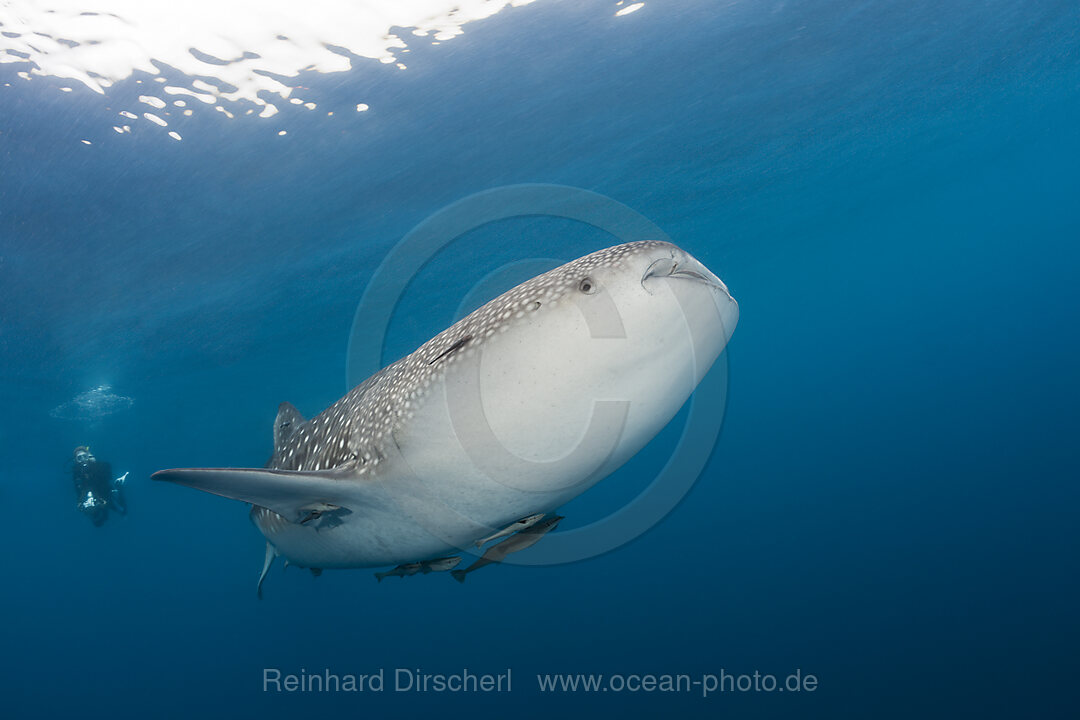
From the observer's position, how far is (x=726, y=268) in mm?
38781

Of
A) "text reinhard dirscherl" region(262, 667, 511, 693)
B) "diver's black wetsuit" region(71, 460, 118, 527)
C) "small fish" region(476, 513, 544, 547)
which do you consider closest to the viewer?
"small fish" region(476, 513, 544, 547)

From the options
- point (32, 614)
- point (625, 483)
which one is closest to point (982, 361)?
point (625, 483)

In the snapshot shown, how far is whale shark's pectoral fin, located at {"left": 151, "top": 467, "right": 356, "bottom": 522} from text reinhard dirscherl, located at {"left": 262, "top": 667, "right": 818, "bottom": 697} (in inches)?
367

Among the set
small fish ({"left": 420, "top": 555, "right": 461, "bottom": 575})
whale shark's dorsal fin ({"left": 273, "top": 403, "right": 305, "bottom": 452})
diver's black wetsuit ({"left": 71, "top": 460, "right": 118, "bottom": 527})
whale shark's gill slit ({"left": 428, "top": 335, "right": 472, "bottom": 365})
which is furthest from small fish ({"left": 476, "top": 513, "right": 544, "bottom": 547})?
diver's black wetsuit ({"left": 71, "top": 460, "right": 118, "bottom": 527})

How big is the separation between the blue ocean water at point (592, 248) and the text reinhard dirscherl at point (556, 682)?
0.22 meters

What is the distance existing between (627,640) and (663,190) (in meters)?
16.1

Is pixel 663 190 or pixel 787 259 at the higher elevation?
pixel 787 259

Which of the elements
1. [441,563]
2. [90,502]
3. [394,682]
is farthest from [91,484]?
[441,563]

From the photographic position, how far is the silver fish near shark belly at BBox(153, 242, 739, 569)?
202 centimetres

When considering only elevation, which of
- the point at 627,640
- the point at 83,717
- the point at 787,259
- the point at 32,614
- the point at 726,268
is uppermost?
the point at 787,259

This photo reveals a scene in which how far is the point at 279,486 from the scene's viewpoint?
8.48 ft

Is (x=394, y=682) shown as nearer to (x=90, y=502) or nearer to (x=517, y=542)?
(x=517, y=542)

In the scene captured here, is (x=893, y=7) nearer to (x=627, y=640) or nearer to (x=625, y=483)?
(x=627, y=640)

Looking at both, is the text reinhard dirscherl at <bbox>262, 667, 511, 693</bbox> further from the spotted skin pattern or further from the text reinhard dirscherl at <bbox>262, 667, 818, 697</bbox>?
the spotted skin pattern
